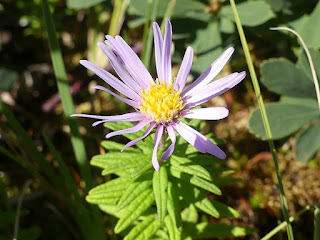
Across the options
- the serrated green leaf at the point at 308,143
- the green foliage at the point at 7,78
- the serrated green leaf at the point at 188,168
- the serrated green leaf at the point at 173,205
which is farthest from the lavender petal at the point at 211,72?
the green foliage at the point at 7,78

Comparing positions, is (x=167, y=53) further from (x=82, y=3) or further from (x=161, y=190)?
(x=82, y=3)

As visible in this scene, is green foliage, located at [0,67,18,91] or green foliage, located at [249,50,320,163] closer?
green foliage, located at [249,50,320,163]

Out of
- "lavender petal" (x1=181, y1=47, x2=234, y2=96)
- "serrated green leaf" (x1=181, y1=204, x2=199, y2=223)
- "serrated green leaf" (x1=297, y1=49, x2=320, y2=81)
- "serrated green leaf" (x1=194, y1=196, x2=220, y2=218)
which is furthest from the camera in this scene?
"serrated green leaf" (x1=297, y1=49, x2=320, y2=81)

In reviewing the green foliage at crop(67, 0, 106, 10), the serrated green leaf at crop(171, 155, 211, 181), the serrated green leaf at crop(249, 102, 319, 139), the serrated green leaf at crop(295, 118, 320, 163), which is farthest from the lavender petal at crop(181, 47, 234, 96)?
the green foliage at crop(67, 0, 106, 10)

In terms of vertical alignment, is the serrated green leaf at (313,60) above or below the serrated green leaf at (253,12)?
below

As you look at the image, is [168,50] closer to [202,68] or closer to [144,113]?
[144,113]

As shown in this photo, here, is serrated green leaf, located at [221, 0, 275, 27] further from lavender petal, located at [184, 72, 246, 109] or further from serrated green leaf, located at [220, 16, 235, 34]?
lavender petal, located at [184, 72, 246, 109]

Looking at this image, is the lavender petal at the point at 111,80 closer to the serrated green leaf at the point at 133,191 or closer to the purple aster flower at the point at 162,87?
the purple aster flower at the point at 162,87
